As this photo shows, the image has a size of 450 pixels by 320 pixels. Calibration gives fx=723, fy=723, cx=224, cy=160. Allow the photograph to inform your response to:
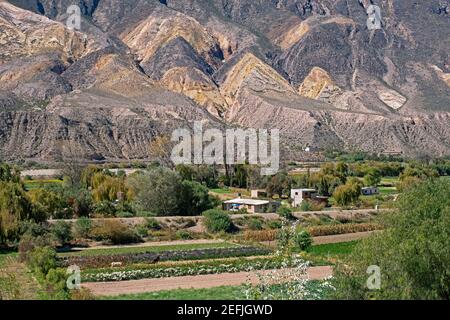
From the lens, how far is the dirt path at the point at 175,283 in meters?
29.2

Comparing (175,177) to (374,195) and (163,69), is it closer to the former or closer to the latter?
(374,195)

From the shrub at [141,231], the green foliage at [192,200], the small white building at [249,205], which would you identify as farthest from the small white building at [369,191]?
the shrub at [141,231]

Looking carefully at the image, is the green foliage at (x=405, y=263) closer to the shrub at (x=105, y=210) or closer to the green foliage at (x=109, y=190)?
the shrub at (x=105, y=210)

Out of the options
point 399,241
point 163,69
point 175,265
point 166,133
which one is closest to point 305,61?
point 163,69

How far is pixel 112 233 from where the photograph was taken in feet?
158

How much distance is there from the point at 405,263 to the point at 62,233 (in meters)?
29.6

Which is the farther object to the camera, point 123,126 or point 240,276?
point 123,126

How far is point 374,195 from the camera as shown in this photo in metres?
78.8

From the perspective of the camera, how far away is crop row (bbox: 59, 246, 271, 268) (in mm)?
37094

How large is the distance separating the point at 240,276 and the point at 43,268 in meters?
8.85

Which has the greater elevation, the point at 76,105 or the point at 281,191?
the point at 76,105

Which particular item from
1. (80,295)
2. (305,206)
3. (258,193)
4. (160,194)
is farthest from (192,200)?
(80,295)

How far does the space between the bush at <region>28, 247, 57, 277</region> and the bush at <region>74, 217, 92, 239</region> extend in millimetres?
12502

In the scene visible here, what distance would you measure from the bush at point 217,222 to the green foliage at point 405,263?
2939 centimetres
